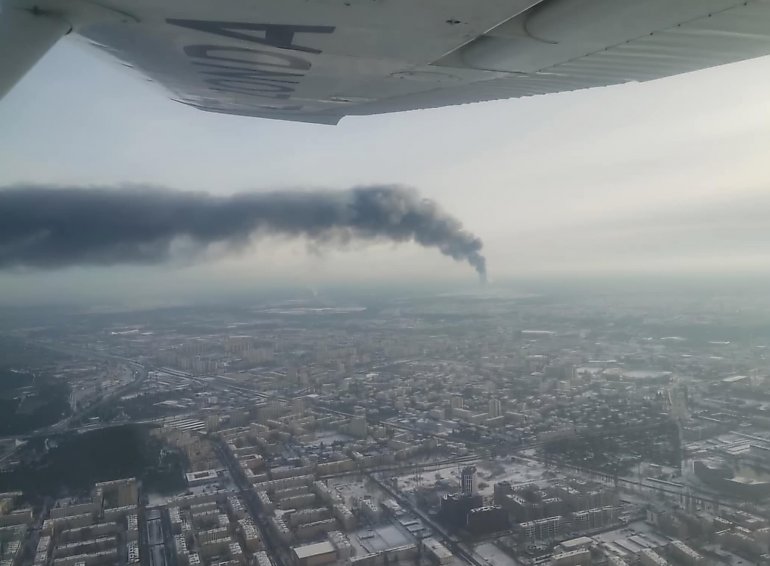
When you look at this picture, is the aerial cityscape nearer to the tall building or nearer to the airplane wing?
the tall building

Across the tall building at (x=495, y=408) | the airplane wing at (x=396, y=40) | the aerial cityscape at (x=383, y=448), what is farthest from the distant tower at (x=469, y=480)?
the airplane wing at (x=396, y=40)

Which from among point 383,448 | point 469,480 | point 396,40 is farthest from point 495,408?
point 396,40

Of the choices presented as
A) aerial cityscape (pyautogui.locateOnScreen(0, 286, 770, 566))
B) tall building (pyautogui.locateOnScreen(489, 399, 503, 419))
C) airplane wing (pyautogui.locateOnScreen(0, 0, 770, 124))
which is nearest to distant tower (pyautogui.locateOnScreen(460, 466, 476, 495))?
aerial cityscape (pyautogui.locateOnScreen(0, 286, 770, 566))

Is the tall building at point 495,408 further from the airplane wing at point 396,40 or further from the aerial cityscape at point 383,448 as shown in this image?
the airplane wing at point 396,40

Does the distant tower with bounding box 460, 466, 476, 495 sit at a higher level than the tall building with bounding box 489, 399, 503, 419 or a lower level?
lower

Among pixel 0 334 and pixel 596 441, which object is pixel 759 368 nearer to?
pixel 596 441

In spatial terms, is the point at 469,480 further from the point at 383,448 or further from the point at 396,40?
the point at 396,40

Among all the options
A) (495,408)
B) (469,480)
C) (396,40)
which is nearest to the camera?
(396,40)
